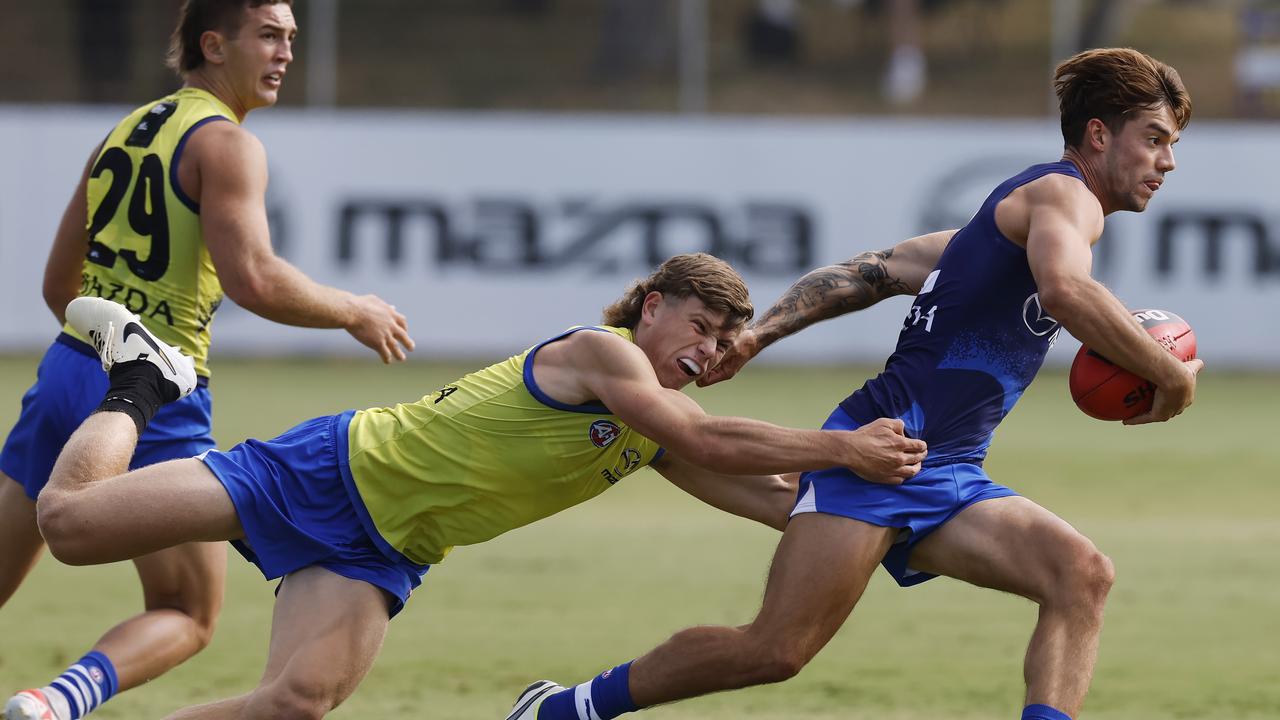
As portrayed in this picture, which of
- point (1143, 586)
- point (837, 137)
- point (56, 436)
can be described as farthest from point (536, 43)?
point (56, 436)

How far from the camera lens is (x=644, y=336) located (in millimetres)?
5438

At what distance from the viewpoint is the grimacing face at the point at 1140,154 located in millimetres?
5254

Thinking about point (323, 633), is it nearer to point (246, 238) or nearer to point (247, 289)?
point (247, 289)

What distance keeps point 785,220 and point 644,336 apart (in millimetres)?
13542

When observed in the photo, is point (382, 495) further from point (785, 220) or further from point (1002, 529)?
point (785, 220)

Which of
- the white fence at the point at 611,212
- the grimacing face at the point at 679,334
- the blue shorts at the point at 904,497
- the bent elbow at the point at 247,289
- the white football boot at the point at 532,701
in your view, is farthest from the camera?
the white fence at the point at 611,212

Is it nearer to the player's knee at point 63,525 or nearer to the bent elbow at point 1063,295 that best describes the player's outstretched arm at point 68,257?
the player's knee at point 63,525

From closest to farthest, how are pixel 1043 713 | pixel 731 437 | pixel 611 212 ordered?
pixel 1043 713
pixel 731 437
pixel 611 212

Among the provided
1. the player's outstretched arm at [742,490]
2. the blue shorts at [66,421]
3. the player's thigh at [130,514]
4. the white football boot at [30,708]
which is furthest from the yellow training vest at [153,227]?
the player's outstretched arm at [742,490]

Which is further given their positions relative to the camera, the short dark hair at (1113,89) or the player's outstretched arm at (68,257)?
the player's outstretched arm at (68,257)

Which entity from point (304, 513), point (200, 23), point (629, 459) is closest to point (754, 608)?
point (629, 459)

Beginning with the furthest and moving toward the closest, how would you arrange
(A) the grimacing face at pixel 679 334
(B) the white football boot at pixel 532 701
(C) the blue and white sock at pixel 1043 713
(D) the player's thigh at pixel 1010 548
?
(B) the white football boot at pixel 532 701 < (A) the grimacing face at pixel 679 334 < (D) the player's thigh at pixel 1010 548 < (C) the blue and white sock at pixel 1043 713

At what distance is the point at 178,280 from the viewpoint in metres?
5.70

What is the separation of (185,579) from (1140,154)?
341cm
